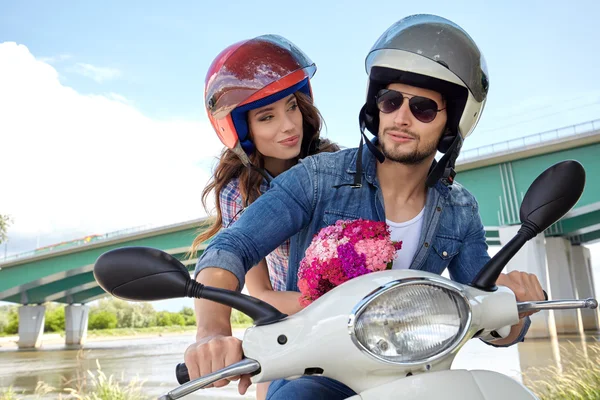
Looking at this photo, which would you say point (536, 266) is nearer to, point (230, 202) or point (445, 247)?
point (230, 202)

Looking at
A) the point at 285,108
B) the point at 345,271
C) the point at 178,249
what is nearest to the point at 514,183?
the point at 178,249

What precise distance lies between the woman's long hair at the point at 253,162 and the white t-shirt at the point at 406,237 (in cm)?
131

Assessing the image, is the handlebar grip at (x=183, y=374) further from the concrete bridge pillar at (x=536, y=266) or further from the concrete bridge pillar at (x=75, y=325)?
the concrete bridge pillar at (x=75, y=325)

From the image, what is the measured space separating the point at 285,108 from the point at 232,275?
5.87ft

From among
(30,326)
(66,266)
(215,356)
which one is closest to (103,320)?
(30,326)

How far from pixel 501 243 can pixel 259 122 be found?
23.2 meters

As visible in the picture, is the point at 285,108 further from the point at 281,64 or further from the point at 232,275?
the point at 232,275

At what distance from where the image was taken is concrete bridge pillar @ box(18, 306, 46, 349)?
37.0 m

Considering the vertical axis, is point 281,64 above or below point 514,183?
below

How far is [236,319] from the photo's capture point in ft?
147

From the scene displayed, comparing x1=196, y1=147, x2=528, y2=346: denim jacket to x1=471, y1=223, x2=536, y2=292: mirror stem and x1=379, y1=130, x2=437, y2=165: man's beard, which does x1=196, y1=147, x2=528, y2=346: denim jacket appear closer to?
x1=379, y1=130, x2=437, y2=165: man's beard

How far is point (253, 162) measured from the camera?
3377 millimetres

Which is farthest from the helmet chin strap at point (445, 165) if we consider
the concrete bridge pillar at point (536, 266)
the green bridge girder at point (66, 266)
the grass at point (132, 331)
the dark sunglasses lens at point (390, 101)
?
the grass at point (132, 331)

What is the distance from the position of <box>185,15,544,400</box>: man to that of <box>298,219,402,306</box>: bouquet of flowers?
21 centimetres
